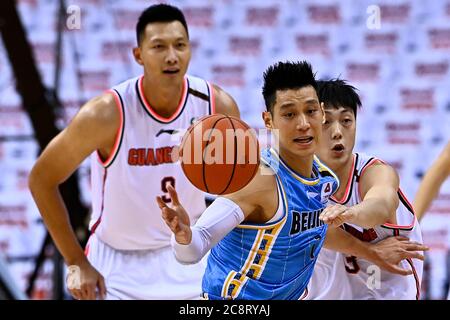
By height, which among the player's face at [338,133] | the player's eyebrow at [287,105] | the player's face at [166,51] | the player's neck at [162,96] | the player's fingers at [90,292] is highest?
the player's face at [166,51]

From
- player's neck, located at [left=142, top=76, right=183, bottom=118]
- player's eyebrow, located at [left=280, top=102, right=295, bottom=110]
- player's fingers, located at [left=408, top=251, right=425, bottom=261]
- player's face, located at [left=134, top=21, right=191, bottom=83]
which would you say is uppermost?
player's face, located at [left=134, top=21, right=191, bottom=83]

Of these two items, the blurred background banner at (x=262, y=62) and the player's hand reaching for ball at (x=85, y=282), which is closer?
the player's hand reaching for ball at (x=85, y=282)

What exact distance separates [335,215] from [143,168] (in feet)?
3.87

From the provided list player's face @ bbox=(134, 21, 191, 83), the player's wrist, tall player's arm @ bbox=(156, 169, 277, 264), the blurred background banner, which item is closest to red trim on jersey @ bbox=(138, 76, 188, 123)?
player's face @ bbox=(134, 21, 191, 83)

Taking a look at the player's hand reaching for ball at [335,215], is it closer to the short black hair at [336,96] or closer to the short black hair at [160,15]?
the short black hair at [336,96]

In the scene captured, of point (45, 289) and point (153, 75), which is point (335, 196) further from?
point (45, 289)

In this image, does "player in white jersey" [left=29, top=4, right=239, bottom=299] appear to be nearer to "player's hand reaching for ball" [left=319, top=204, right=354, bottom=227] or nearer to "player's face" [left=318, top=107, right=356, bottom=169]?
"player's face" [left=318, top=107, right=356, bottom=169]

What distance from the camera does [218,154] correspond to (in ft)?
8.86

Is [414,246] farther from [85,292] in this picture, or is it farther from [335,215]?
[85,292]

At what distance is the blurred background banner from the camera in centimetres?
539

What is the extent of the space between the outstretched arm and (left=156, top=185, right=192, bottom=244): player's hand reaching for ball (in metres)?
0.73

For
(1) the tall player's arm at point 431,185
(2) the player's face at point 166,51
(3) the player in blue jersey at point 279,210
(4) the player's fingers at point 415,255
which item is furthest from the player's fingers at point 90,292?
(1) the tall player's arm at point 431,185

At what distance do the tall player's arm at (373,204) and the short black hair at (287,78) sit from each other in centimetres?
38

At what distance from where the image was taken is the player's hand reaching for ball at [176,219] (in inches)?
93.7
